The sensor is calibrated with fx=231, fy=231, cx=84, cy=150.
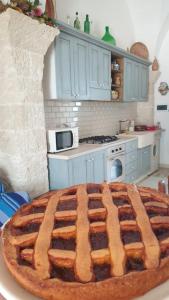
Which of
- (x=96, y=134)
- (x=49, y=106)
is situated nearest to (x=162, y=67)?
(x=96, y=134)

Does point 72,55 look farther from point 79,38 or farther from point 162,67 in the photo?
point 162,67

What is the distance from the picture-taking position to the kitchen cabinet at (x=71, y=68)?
2672 mm

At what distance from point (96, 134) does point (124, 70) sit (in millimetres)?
1195

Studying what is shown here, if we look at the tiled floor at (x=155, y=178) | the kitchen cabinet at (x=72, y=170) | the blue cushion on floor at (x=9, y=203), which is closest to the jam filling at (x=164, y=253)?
the blue cushion on floor at (x=9, y=203)

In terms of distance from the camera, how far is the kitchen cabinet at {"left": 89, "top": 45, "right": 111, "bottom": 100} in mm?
3189

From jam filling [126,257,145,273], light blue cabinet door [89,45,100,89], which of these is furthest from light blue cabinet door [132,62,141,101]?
jam filling [126,257,145,273]

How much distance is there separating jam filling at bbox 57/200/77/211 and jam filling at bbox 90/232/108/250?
0.13m

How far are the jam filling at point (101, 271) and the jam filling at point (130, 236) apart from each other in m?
0.07

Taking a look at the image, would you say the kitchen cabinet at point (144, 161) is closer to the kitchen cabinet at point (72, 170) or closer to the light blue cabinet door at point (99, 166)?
the light blue cabinet door at point (99, 166)

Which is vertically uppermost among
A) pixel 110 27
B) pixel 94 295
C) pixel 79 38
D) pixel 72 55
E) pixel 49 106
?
pixel 110 27

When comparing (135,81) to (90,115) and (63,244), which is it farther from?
(63,244)

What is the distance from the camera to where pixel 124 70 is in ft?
13.0

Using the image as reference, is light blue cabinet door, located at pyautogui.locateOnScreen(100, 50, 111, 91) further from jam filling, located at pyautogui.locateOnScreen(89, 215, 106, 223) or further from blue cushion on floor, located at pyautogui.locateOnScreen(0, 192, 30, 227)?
jam filling, located at pyautogui.locateOnScreen(89, 215, 106, 223)

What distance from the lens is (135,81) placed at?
4387 mm
